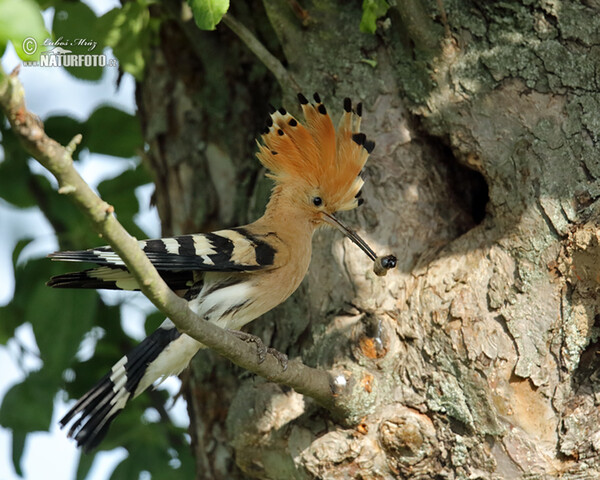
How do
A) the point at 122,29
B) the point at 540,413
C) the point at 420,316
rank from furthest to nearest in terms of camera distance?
the point at 122,29
the point at 420,316
the point at 540,413

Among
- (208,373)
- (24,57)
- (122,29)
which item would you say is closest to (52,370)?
(208,373)

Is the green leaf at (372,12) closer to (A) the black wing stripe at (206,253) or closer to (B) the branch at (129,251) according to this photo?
(A) the black wing stripe at (206,253)

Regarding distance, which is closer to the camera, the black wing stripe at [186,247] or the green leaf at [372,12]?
the black wing stripe at [186,247]

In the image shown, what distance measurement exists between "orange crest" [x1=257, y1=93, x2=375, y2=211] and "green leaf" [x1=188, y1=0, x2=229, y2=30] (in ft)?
1.69

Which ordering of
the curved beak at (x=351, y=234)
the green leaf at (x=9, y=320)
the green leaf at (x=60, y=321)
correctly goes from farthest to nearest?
the green leaf at (x=9, y=320) < the green leaf at (x=60, y=321) < the curved beak at (x=351, y=234)

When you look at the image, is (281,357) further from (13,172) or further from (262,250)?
(13,172)

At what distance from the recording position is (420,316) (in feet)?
8.61

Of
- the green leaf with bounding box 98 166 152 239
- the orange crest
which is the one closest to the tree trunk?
the orange crest

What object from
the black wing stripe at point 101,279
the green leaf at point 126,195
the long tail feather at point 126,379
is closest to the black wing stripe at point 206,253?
the black wing stripe at point 101,279

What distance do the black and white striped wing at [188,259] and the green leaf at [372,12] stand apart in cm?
91

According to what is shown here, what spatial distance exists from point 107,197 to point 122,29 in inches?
31.2

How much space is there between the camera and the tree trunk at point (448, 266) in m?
2.43

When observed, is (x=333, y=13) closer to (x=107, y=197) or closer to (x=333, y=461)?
(x=107, y=197)

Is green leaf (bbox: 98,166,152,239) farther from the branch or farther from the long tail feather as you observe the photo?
the branch
